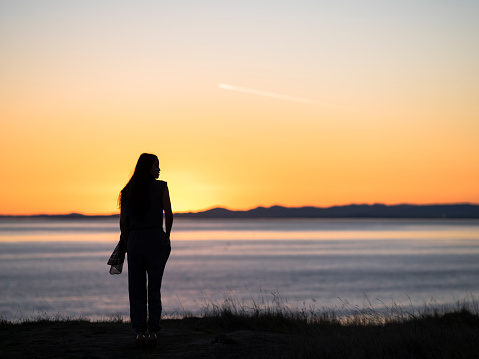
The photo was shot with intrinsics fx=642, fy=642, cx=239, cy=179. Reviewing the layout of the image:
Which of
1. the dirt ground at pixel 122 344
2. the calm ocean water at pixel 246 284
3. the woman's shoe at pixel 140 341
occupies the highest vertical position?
the woman's shoe at pixel 140 341

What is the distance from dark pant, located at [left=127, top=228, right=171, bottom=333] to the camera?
8125mm

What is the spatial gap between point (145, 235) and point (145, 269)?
474 mm

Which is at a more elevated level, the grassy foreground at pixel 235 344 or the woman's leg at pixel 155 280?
the woman's leg at pixel 155 280

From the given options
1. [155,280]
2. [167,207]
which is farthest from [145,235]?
[155,280]

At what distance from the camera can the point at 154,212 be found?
813 centimetres

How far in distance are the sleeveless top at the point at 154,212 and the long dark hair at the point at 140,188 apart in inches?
2.0

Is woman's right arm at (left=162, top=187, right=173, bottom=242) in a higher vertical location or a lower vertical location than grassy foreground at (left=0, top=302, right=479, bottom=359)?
higher

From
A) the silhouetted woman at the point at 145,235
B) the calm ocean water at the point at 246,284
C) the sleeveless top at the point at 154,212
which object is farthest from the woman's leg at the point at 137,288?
the calm ocean water at the point at 246,284

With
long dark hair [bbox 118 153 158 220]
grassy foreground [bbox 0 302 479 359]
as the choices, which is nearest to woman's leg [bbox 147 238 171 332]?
grassy foreground [bbox 0 302 479 359]

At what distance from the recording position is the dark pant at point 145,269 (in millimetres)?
8125

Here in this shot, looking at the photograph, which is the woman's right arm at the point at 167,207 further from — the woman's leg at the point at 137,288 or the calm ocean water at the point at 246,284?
the calm ocean water at the point at 246,284

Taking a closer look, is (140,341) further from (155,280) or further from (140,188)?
(140,188)

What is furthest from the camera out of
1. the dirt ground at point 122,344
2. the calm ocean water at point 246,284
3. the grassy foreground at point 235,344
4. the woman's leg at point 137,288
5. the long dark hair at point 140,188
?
the calm ocean water at point 246,284

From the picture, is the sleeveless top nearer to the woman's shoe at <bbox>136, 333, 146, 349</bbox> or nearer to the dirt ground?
the woman's shoe at <bbox>136, 333, 146, 349</bbox>
